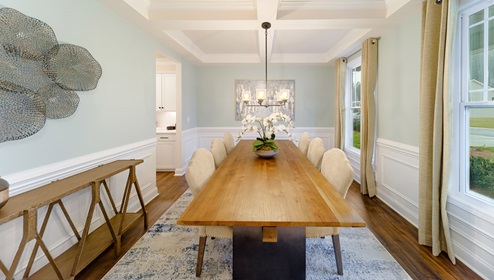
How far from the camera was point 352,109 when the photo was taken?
4.86 meters

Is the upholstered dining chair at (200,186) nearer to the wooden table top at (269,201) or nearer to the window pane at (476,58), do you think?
the wooden table top at (269,201)

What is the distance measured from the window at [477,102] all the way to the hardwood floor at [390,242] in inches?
25.8

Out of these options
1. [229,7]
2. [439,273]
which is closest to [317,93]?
[229,7]

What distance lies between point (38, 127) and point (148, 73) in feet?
6.17

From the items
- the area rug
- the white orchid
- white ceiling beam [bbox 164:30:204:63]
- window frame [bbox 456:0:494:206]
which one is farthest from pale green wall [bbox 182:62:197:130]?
window frame [bbox 456:0:494:206]

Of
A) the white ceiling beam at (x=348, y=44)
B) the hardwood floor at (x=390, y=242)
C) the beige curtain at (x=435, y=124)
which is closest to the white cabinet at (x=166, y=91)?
the hardwood floor at (x=390, y=242)

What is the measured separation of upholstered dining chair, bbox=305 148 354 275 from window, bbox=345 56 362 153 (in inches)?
114

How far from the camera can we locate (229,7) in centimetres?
286

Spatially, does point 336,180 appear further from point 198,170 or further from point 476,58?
point 476,58

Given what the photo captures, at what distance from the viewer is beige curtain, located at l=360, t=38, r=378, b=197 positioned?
3457mm

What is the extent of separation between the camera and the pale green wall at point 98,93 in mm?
Result: 1712

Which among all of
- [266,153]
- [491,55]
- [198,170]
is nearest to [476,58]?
[491,55]

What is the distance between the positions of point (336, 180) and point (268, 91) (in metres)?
4.11

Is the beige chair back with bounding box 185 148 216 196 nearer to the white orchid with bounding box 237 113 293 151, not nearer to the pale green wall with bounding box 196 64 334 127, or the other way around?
the white orchid with bounding box 237 113 293 151
